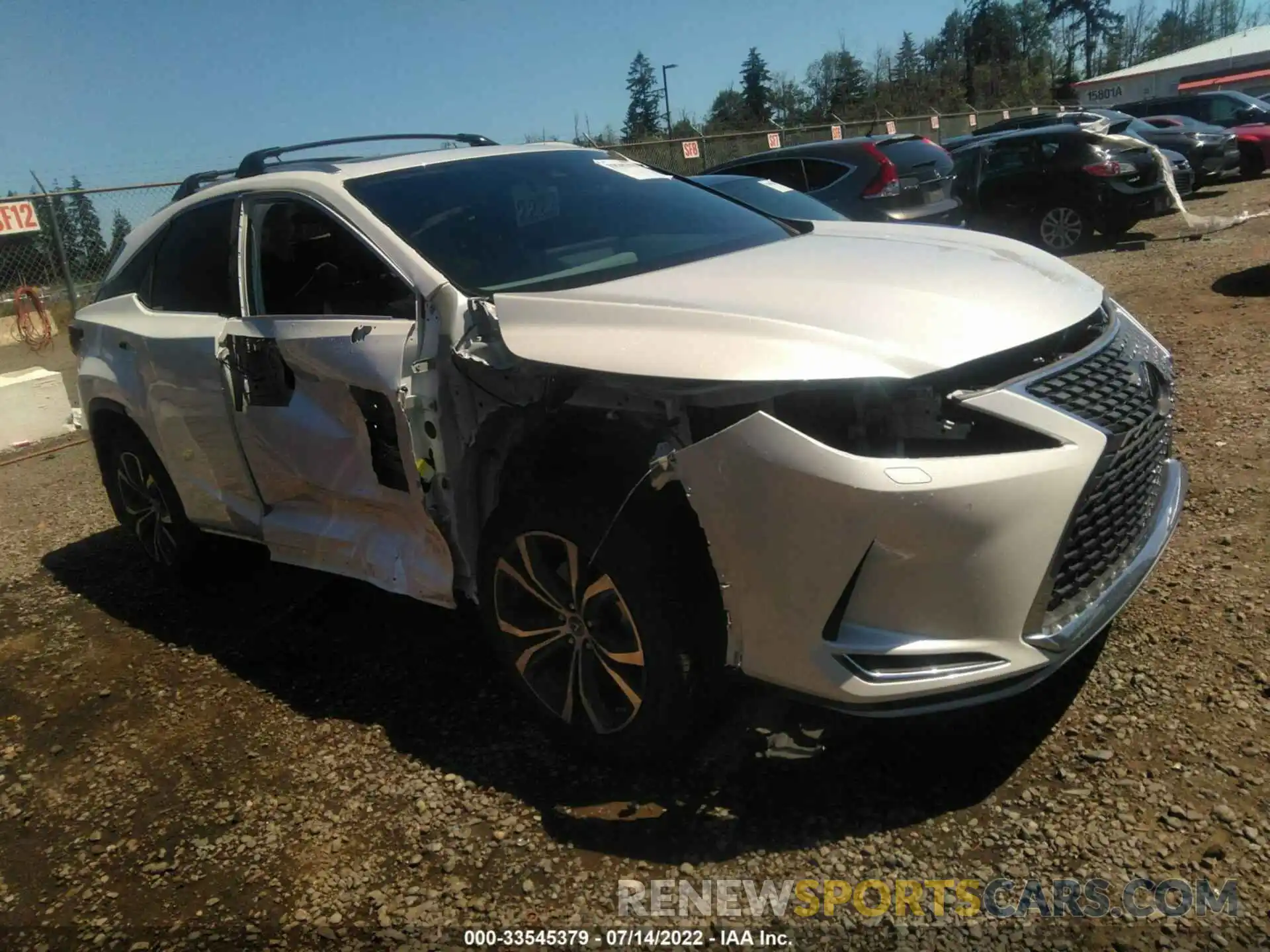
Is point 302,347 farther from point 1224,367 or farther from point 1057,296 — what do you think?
point 1224,367

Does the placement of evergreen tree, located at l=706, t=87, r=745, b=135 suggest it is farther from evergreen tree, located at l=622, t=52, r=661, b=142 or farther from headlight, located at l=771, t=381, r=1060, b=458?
headlight, located at l=771, t=381, r=1060, b=458

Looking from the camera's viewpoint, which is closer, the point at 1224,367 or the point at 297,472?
the point at 297,472

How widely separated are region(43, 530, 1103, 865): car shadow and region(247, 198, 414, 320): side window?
137 centimetres

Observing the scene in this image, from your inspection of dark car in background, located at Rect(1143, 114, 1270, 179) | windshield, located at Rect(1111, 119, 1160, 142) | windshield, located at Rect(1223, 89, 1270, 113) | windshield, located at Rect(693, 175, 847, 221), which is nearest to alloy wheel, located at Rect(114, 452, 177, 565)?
windshield, located at Rect(693, 175, 847, 221)

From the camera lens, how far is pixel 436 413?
10.4ft

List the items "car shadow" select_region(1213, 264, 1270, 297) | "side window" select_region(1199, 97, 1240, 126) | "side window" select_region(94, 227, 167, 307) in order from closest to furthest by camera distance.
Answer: "side window" select_region(94, 227, 167, 307)
"car shadow" select_region(1213, 264, 1270, 297)
"side window" select_region(1199, 97, 1240, 126)

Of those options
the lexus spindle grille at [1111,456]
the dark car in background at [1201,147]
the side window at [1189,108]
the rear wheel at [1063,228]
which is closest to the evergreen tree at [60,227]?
the rear wheel at [1063,228]

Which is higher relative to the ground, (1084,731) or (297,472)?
(297,472)

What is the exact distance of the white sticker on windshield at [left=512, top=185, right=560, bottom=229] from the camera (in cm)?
371

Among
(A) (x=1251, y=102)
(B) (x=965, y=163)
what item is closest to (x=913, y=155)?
(B) (x=965, y=163)

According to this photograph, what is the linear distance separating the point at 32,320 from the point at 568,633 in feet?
45.0

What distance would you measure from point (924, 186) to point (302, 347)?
8831 mm

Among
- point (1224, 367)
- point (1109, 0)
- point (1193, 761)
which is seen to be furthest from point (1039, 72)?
point (1193, 761)

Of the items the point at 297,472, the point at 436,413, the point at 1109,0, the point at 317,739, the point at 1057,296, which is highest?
the point at 1109,0
